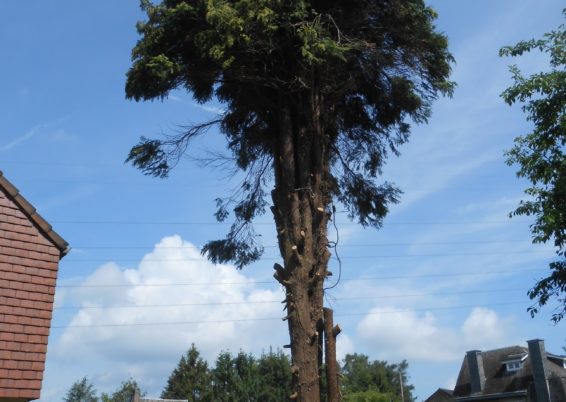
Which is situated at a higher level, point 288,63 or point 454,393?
point 288,63

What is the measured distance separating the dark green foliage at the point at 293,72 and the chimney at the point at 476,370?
101ft

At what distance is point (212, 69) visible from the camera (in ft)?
41.4

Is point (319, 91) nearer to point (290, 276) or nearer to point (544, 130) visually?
point (290, 276)

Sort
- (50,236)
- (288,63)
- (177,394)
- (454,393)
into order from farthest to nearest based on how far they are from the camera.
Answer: (177,394) → (454,393) → (288,63) → (50,236)

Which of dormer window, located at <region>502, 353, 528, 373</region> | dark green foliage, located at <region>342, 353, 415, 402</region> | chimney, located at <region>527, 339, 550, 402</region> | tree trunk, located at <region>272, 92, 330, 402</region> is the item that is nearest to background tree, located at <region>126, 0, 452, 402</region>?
tree trunk, located at <region>272, 92, 330, 402</region>

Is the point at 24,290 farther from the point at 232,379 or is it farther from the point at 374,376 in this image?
the point at 374,376

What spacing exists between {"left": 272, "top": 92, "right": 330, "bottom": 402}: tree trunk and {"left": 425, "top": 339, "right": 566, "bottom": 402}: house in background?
99.4 ft

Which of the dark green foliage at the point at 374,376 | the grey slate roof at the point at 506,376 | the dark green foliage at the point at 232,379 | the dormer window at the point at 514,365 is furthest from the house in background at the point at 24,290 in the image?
the dark green foliage at the point at 374,376

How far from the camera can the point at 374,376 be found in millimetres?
69500

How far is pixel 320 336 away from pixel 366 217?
5270 mm

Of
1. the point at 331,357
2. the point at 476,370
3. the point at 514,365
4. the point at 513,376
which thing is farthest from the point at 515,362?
the point at 331,357

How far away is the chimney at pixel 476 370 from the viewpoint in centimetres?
4178

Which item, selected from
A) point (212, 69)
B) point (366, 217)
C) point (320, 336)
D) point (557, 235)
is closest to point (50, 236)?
point (212, 69)

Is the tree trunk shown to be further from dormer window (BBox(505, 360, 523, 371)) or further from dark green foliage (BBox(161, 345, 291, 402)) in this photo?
dark green foliage (BBox(161, 345, 291, 402))
